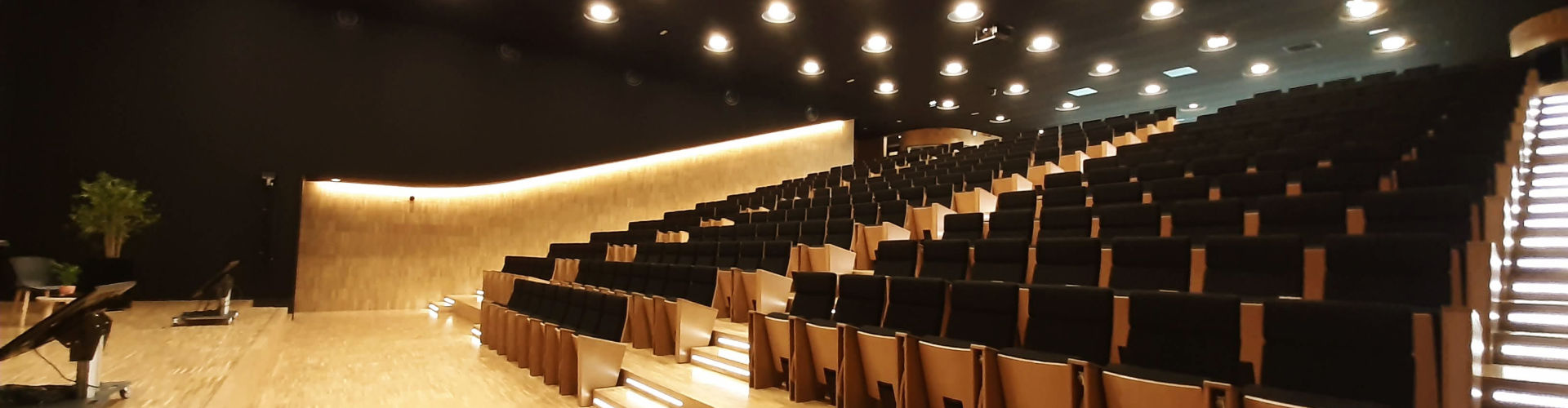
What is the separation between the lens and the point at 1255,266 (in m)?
1.01

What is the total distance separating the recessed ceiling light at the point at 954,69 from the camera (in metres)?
3.42

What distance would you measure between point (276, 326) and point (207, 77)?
1.21 metres

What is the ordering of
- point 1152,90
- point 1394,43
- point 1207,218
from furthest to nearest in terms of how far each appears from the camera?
1. point 1152,90
2. point 1394,43
3. point 1207,218

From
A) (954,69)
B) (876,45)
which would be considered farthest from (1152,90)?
(876,45)

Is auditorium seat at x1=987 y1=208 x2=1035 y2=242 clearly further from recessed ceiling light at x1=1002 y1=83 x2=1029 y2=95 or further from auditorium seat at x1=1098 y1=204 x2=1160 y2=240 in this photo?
recessed ceiling light at x1=1002 y1=83 x2=1029 y2=95

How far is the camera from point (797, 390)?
1.10m

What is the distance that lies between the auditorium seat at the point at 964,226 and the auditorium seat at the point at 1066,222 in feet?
0.48

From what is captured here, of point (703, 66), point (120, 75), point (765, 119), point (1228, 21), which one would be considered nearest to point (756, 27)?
point (703, 66)

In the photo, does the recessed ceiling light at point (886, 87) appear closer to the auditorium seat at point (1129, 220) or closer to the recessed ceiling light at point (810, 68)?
the recessed ceiling light at point (810, 68)

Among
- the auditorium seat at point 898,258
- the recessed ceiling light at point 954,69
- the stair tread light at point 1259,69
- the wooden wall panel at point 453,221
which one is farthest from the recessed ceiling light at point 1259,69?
the auditorium seat at point 898,258

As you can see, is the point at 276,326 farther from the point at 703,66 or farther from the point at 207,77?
the point at 703,66

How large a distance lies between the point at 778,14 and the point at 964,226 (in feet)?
4.44

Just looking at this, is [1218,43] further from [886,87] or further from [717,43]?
[717,43]

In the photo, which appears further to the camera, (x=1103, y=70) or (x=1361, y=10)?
(x=1103, y=70)
